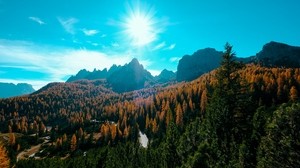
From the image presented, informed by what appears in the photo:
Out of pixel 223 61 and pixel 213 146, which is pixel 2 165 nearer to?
pixel 213 146

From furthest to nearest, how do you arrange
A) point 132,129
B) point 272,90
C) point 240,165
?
point 132,129, point 272,90, point 240,165

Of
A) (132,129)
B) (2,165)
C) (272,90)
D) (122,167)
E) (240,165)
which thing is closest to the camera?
(240,165)

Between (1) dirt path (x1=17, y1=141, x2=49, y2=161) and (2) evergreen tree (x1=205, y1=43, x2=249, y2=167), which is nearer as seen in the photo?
(2) evergreen tree (x1=205, y1=43, x2=249, y2=167)

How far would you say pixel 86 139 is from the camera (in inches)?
6885

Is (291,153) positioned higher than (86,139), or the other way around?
(291,153)

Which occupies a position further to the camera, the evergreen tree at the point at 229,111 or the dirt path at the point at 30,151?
the dirt path at the point at 30,151

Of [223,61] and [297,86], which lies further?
[297,86]

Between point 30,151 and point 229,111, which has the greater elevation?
point 229,111

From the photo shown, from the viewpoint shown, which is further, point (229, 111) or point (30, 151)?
point (30, 151)

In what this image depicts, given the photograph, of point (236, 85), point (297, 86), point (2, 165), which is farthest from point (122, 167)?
point (297, 86)

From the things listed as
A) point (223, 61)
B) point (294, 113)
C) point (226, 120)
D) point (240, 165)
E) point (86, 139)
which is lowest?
point (86, 139)

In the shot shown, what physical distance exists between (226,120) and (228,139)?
106 inches

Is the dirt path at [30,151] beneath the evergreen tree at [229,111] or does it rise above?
beneath

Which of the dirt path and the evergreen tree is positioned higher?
the evergreen tree
